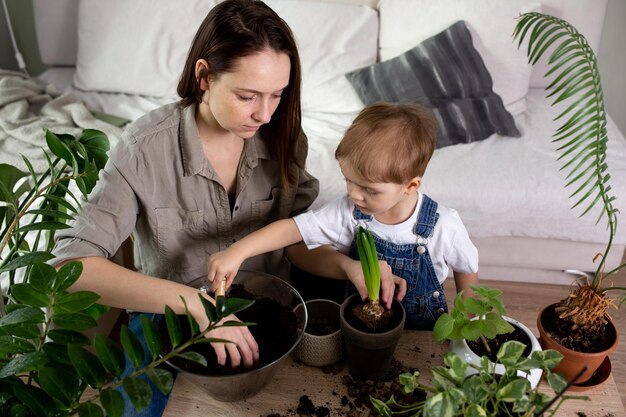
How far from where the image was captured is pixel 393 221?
3.79 feet

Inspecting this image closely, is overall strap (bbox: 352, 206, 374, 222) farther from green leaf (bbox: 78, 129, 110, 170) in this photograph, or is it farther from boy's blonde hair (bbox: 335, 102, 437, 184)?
green leaf (bbox: 78, 129, 110, 170)

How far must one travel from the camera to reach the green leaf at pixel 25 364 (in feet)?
2.05

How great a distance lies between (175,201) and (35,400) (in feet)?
2.07

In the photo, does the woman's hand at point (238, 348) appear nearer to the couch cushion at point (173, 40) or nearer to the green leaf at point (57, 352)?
the green leaf at point (57, 352)

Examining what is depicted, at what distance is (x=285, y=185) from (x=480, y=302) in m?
0.55

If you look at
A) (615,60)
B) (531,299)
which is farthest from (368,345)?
(615,60)

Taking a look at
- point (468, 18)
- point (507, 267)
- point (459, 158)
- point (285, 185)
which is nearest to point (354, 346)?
point (285, 185)

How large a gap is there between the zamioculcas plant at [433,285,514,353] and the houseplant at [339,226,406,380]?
0.27 ft

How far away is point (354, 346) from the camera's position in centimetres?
89

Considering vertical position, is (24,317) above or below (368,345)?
above

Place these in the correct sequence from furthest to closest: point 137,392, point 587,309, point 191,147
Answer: point 191,147 < point 587,309 < point 137,392

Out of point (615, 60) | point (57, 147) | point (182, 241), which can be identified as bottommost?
point (615, 60)

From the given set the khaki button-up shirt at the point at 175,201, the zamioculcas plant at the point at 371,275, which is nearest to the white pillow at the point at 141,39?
the khaki button-up shirt at the point at 175,201

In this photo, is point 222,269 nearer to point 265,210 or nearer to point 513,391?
point 265,210
